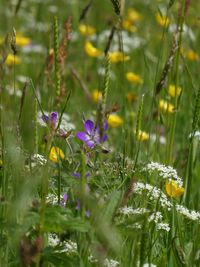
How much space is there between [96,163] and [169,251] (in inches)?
10.5

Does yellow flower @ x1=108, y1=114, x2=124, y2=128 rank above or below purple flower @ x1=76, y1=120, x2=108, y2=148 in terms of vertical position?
above

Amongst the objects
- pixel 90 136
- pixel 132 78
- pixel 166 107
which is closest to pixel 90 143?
pixel 90 136

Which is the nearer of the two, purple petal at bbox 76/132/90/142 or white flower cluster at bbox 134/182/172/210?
white flower cluster at bbox 134/182/172/210

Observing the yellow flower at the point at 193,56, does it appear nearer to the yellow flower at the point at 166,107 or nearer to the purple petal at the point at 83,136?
the yellow flower at the point at 166,107

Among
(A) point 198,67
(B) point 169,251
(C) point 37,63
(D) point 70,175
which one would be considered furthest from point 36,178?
(C) point 37,63

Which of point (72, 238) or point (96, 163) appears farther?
point (96, 163)

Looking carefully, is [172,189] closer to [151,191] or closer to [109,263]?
[151,191]

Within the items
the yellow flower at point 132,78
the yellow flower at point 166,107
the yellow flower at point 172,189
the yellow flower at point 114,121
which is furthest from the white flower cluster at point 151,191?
the yellow flower at point 132,78

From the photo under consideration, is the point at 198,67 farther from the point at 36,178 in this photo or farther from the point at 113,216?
the point at 36,178

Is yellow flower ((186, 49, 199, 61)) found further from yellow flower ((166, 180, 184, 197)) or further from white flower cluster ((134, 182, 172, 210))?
white flower cluster ((134, 182, 172, 210))

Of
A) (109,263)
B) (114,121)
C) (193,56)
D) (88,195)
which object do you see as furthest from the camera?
(193,56)

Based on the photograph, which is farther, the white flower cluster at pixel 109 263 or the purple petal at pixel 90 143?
the purple petal at pixel 90 143

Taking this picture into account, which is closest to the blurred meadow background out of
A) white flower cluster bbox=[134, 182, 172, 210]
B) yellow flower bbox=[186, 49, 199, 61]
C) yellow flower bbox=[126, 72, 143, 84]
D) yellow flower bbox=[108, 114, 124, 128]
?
white flower cluster bbox=[134, 182, 172, 210]

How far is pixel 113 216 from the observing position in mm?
1371
